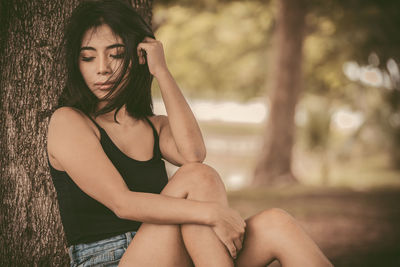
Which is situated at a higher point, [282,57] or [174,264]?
[282,57]

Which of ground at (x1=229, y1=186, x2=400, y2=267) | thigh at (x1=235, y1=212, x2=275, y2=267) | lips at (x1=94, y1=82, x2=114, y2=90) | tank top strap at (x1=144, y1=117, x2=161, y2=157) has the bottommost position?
ground at (x1=229, y1=186, x2=400, y2=267)

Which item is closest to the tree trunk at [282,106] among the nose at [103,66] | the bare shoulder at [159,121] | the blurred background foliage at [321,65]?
the blurred background foliage at [321,65]

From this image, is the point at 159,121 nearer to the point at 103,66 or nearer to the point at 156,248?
the point at 103,66

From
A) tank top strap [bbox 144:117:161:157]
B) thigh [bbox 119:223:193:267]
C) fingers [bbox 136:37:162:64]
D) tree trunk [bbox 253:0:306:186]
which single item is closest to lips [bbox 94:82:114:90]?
fingers [bbox 136:37:162:64]

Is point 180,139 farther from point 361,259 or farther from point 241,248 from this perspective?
point 361,259

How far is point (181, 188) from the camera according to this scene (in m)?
2.20

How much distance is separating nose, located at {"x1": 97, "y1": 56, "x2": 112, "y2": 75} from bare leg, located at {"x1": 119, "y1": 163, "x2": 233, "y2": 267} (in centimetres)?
70

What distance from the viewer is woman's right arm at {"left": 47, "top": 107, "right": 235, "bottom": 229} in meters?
2.08

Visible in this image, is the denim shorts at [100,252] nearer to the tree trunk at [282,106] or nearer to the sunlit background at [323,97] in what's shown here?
the sunlit background at [323,97]

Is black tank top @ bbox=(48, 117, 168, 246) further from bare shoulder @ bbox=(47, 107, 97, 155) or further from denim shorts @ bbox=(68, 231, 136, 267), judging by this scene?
bare shoulder @ bbox=(47, 107, 97, 155)

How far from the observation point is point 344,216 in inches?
249

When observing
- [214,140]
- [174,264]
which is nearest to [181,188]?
[174,264]

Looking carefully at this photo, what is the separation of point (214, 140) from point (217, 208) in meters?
21.2

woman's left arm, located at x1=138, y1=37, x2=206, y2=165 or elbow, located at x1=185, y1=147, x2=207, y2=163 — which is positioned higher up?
woman's left arm, located at x1=138, y1=37, x2=206, y2=165
